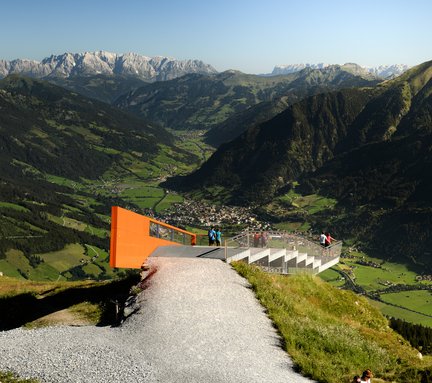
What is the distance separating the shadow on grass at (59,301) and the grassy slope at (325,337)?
32.0ft

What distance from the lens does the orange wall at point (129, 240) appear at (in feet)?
115

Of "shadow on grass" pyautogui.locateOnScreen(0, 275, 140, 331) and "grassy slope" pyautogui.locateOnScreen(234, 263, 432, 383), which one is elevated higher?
"grassy slope" pyautogui.locateOnScreen(234, 263, 432, 383)

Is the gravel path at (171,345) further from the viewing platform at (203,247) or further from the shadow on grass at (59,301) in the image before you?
the viewing platform at (203,247)

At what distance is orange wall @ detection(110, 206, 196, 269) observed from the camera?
3497 cm

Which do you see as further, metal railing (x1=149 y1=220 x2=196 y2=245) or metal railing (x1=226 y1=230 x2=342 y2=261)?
metal railing (x1=149 y1=220 x2=196 y2=245)

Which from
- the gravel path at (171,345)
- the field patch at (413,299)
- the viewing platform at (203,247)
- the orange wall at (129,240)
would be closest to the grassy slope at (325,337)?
the gravel path at (171,345)

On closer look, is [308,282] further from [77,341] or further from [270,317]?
[77,341]

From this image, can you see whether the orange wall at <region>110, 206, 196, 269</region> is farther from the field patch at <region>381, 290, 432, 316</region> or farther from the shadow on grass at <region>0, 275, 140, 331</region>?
the field patch at <region>381, 290, 432, 316</region>

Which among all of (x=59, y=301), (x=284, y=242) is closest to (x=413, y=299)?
(x=284, y=242)

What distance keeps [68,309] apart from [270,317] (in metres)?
16.3

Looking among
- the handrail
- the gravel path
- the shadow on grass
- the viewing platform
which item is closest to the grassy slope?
the gravel path

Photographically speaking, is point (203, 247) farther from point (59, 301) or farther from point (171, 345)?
point (171, 345)

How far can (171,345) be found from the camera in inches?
904

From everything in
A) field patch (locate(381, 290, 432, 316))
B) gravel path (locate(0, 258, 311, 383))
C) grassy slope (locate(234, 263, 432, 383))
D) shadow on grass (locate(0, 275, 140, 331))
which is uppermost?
gravel path (locate(0, 258, 311, 383))
